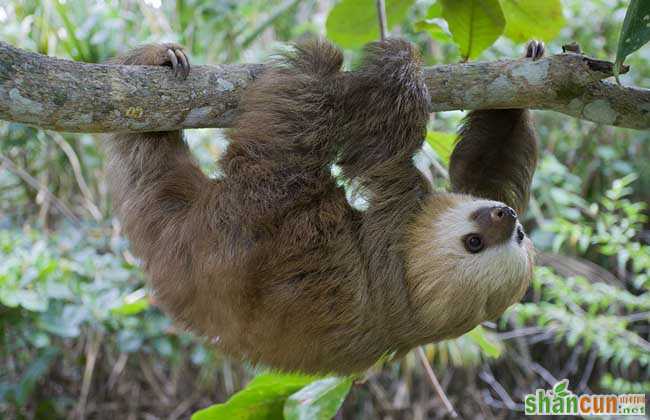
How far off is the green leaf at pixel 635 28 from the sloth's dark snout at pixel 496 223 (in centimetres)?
124

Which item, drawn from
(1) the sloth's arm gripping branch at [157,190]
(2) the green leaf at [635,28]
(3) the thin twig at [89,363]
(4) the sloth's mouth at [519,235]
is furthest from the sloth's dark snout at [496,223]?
(3) the thin twig at [89,363]

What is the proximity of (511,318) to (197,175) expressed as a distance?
529 centimetres

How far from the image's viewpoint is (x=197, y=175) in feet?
11.8

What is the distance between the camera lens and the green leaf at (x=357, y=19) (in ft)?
14.1

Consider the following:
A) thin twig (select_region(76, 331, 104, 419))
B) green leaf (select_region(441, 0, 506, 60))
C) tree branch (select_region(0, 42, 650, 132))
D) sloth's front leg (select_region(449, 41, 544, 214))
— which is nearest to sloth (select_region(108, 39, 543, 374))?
tree branch (select_region(0, 42, 650, 132))

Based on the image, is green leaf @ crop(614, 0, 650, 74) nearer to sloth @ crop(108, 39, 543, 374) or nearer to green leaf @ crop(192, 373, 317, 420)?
sloth @ crop(108, 39, 543, 374)

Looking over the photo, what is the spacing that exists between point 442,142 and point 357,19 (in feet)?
3.26

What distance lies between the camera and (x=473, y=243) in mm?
3623

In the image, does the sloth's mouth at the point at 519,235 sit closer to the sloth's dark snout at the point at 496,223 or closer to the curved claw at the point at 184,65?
the sloth's dark snout at the point at 496,223

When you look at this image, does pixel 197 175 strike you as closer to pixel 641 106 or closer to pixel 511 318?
pixel 641 106

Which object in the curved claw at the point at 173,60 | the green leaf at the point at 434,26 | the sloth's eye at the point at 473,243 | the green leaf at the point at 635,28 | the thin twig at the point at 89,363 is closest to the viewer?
the green leaf at the point at 635,28

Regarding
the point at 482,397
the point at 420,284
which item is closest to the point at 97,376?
the point at 482,397

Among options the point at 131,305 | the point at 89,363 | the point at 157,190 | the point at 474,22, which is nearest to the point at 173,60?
the point at 157,190

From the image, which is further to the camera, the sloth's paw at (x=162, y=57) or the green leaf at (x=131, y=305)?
the green leaf at (x=131, y=305)
